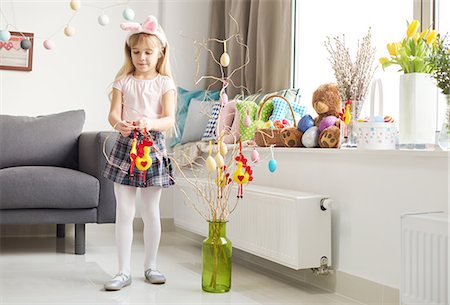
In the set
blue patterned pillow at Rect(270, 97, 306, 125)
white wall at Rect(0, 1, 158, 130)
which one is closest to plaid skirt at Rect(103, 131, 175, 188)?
blue patterned pillow at Rect(270, 97, 306, 125)

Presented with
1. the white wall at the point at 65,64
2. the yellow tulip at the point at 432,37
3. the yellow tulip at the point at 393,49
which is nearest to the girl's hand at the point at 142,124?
the yellow tulip at the point at 393,49

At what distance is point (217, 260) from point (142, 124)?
0.63m

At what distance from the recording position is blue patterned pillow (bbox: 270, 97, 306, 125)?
3312mm

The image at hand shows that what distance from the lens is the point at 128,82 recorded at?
2.72 metres

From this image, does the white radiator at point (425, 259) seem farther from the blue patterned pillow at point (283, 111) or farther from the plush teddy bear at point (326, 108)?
the blue patterned pillow at point (283, 111)

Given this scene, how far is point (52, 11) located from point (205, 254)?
2537 millimetres

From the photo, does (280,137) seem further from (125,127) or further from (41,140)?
(41,140)

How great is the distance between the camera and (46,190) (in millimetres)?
3289

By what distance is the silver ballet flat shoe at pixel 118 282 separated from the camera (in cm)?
258

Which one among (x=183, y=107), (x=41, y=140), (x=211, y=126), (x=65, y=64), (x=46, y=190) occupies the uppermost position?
(x=65, y=64)

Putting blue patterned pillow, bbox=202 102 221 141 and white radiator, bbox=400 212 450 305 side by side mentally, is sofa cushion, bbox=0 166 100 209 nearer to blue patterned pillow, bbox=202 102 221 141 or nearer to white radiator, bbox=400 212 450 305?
blue patterned pillow, bbox=202 102 221 141

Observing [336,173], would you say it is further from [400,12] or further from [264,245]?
[400,12]

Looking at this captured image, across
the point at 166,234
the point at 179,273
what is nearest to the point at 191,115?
the point at 166,234

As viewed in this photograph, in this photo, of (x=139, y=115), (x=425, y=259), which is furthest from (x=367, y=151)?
(x=139, y=115)
